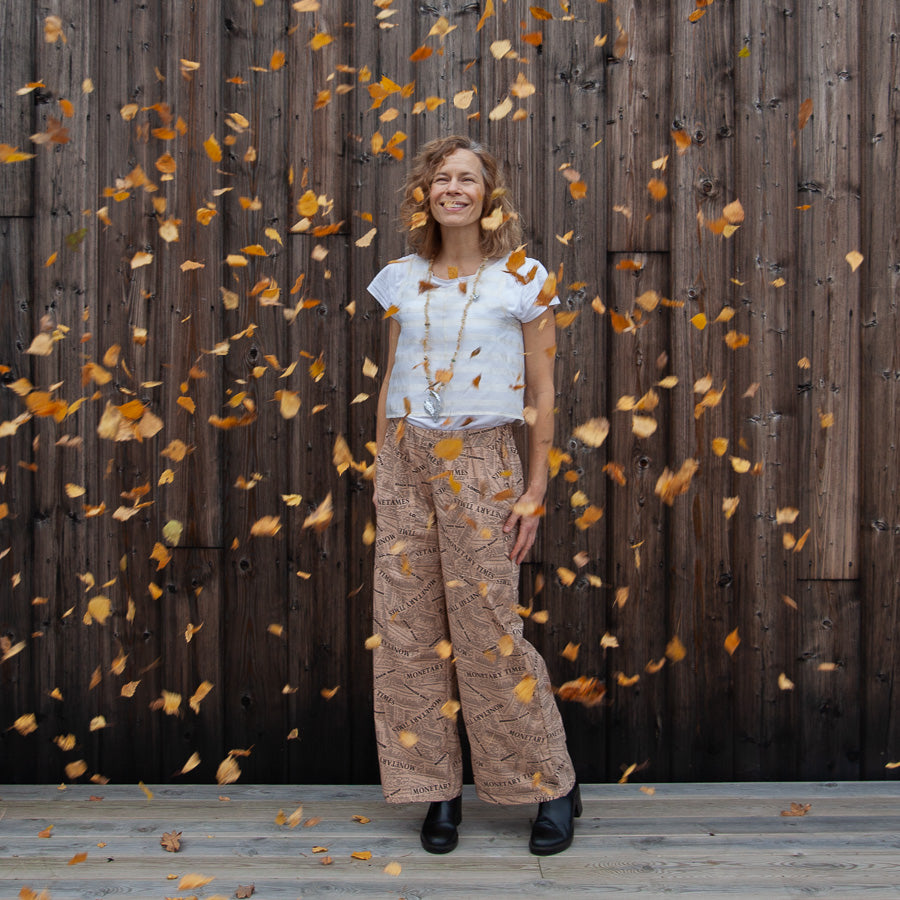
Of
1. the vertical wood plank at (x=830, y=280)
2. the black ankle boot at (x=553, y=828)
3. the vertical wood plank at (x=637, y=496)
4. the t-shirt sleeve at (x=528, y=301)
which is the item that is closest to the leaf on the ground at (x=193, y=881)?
the black ankle boot at (x=553, y=828)

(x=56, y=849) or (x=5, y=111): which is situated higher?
(x=5, y=111)

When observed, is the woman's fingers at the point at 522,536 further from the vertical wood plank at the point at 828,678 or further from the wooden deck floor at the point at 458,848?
the vertical wood plank at the point at 828,678

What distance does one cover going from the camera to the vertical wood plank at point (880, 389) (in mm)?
2014

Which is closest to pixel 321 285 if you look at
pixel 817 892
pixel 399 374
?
pixel 399 374

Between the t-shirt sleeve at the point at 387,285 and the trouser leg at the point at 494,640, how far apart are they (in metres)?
0.37

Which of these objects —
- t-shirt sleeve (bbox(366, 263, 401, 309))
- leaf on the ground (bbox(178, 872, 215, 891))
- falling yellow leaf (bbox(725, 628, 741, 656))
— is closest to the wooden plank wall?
falling yellow leaf (bbox(725, 628, 741, 656))

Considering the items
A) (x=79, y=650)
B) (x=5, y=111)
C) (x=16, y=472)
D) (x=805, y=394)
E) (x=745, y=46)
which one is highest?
(x=745, y=46)

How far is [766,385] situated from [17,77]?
6.87ft

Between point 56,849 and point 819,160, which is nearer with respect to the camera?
point 56,849

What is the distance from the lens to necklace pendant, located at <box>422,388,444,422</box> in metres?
1.59

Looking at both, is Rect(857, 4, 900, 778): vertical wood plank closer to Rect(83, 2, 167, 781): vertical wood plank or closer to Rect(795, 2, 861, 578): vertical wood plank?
Rect(795, 2, 861, 578): vertical wood plank

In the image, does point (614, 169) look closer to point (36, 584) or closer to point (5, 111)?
point (5, 111)

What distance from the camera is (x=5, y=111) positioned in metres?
2.02

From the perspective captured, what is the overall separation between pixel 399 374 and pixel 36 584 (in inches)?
46.0
